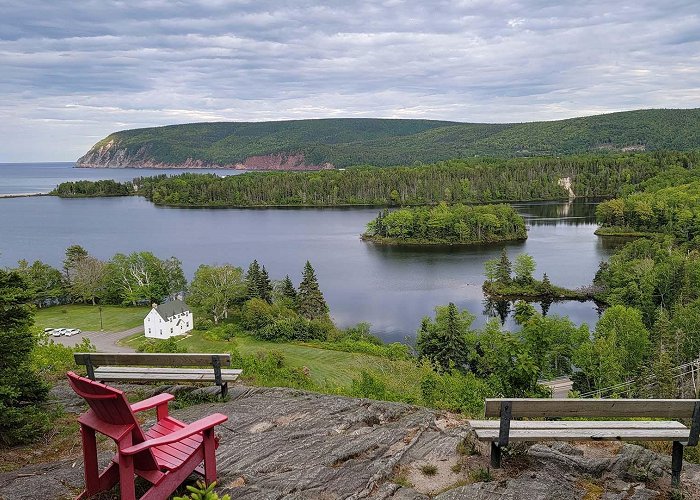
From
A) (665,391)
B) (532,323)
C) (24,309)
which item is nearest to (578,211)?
(665,391)

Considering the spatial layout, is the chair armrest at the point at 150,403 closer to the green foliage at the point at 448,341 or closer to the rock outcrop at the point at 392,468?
the rock outcrop at the point at 392,468

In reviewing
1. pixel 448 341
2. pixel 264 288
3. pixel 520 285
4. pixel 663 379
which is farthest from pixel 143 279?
pixel 663 379

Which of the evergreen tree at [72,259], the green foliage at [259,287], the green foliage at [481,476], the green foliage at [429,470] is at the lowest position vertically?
the green foliage at [259,287]

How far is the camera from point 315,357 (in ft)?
94.9

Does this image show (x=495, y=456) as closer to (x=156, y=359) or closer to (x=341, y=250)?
(x=156, y=359)

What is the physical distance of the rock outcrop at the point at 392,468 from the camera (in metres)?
5.24

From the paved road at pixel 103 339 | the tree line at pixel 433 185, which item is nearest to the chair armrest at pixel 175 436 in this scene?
the paved road at pixel 103 339

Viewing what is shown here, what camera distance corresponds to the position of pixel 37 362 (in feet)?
34.8

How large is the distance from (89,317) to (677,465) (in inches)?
1633

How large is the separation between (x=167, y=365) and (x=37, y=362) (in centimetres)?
398

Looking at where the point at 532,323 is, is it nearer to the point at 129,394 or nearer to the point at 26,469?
the point at 129,394

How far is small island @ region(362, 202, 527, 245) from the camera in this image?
74.1m

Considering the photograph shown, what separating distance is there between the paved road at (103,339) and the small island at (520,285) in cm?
2751

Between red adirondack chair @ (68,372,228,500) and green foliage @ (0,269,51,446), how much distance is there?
1.92 metres
